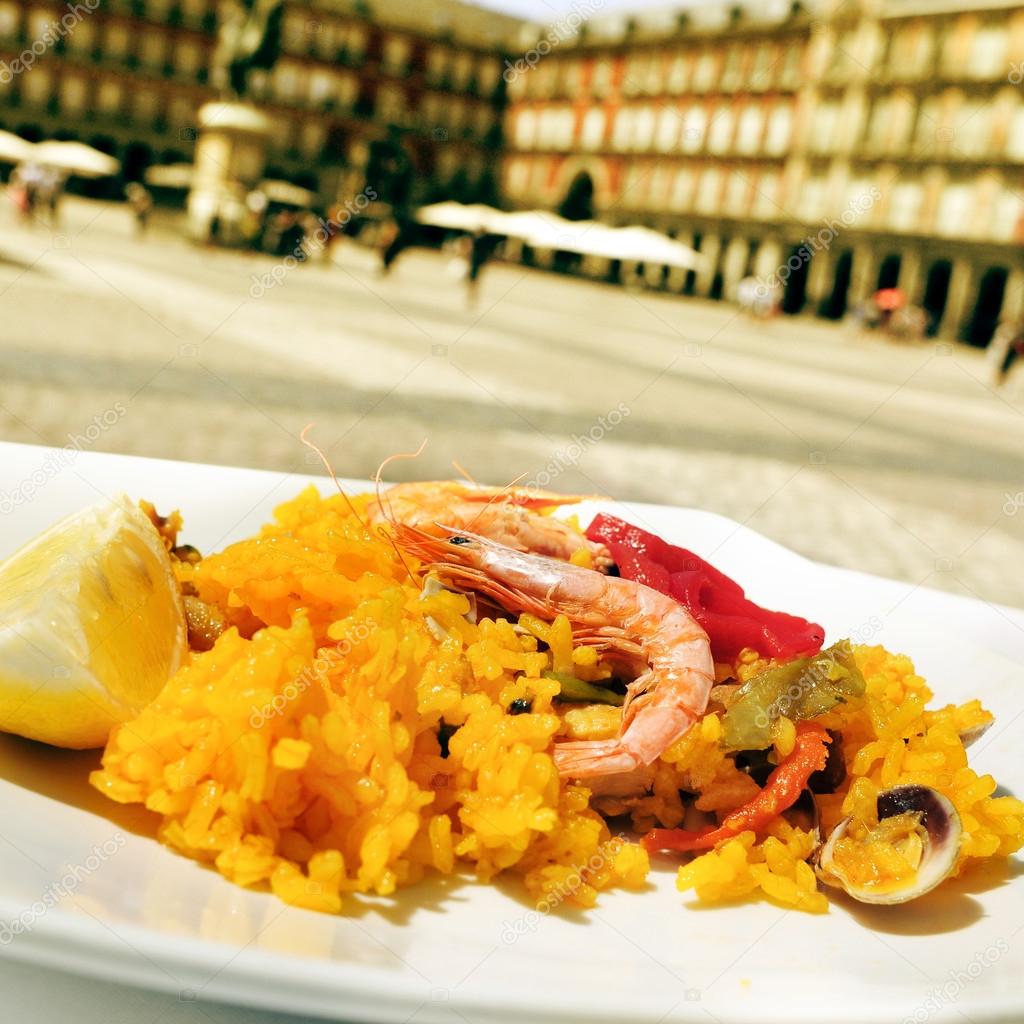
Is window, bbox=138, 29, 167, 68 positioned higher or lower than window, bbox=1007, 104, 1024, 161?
higher

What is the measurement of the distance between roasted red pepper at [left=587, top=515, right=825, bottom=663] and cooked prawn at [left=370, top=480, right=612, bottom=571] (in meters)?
0.06

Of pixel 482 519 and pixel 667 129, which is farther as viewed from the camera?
pixel 667 129

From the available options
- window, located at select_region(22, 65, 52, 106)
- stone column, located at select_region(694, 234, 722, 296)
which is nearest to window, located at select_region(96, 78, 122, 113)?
window, located at select_region(22, 65, 52, 106)

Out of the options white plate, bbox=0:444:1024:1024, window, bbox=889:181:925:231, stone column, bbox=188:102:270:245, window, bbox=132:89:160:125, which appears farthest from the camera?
window, bbox=132:89:160:125

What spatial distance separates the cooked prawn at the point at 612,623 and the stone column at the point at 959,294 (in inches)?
2060

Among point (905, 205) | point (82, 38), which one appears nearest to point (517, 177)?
point (82, 38)

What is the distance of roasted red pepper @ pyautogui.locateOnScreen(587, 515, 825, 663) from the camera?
2641 mm

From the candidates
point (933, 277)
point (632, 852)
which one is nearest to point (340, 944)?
point (632, 852)

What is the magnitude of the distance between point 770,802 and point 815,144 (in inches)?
2287

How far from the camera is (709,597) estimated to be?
2.78 meters

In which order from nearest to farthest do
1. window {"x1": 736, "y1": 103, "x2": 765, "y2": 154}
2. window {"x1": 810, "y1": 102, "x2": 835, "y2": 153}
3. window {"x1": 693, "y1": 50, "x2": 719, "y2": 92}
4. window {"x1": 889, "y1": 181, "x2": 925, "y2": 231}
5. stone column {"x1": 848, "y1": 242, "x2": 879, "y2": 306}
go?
window {"x1": 889, "y1": 181, "x2": 925, "y2": 231}, stone column {"x1": 848, "y1": 242, "x2": 879, "y2": 306}, window {"x1": 810, "y1": 102, "x2": 835, "y2": 153}, window {"x1": 736, "y1": 103, "x2": 765, "y2": 154}, window {"x1": 693, "y1": 50, "x2": 719, "y2": 92}

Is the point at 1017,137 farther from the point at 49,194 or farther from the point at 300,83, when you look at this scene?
the point at 300,83

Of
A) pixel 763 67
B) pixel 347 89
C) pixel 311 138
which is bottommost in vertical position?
pixel 311 138

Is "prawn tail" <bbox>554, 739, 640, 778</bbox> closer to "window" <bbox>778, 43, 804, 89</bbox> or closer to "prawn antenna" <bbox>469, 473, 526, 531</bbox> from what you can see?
"prawn antenna" <bbox>469, 473, 526, 531</bbox>
